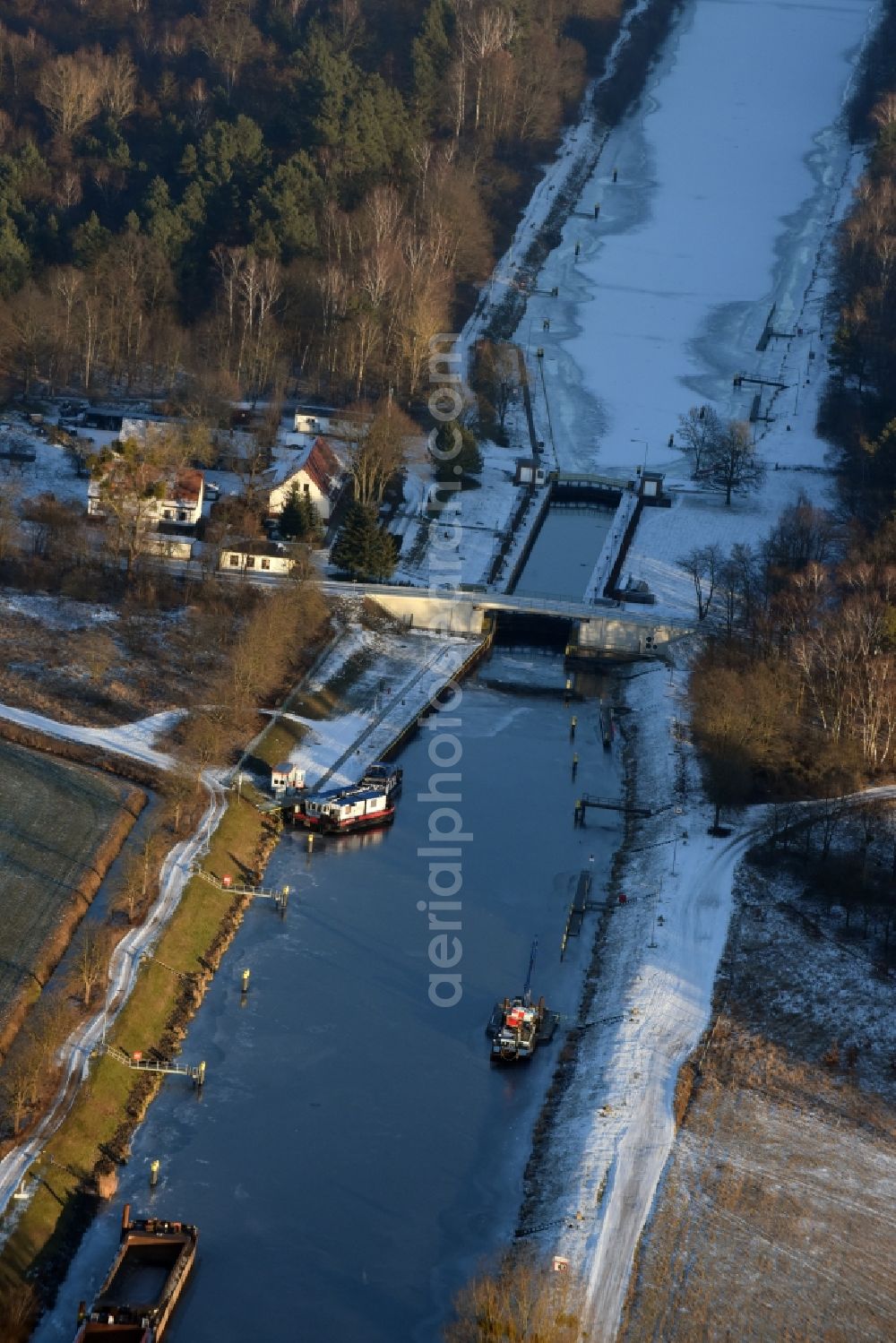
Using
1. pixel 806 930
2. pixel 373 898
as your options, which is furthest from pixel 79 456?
pixel 806 930

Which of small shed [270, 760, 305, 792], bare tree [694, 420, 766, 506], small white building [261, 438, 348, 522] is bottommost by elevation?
small shed [270, 760, 305, 792]

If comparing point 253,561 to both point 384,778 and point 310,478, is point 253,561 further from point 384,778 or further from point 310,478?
point 384,778

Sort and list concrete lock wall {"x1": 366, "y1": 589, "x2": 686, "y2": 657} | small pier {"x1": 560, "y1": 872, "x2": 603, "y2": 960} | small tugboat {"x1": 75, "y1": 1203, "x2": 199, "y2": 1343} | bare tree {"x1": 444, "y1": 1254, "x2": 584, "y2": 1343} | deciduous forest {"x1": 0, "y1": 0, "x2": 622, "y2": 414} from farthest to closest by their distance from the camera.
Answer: deciduous forest {"x1": 0, "y1": 0, "x2": 622, "y2": 414} < concrete lock wall {"x1": 366, "y1": 589, "x2": 686, "y2": 657} < small pier {"x1": 560, "y1": 872, "x2": 603, "y2": 960} < small tugboat {"x1": 75, "y1": 1203, "x2": 199, "y2": 1343} < bare tree {"x1": 444, "y1": 1254, "x2": 584, "y2": 1343}

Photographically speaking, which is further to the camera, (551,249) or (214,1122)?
(551,249)

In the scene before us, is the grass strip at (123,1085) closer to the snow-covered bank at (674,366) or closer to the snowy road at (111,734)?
the snowy road at (111,734)

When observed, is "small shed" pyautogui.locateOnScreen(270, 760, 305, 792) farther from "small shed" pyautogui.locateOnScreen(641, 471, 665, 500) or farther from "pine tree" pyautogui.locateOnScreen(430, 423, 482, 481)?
"small shed" pyautogui.locateOnScreen(641, 471, 665, 500)

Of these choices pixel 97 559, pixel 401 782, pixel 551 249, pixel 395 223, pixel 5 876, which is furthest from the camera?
pixel 551 249

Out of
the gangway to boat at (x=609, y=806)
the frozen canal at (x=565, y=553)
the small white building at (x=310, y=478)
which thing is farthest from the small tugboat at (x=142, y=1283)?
the small white building at (x=310, y=478)

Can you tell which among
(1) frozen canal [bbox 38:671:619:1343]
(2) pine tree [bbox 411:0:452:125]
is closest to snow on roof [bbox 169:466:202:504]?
(1) frozen canal [bbox 38:671:619:1343]

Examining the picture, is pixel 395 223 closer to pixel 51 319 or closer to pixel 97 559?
pixel 51 319
